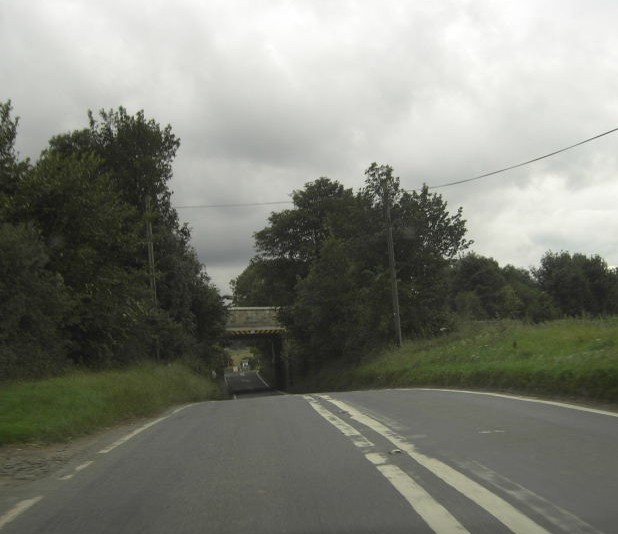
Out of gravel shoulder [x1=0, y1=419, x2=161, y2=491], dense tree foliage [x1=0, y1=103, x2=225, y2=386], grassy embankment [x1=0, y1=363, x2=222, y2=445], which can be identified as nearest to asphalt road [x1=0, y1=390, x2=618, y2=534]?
gravel shoulder [x1=0, y1=419, x2=161, y2=491]

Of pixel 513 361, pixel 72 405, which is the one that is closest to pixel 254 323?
pixel 513 361

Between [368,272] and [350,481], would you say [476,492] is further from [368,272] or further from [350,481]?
[368,272]

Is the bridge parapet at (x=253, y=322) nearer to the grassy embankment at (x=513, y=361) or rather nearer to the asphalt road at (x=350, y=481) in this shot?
the grassy embankment at (x=513, y=361)

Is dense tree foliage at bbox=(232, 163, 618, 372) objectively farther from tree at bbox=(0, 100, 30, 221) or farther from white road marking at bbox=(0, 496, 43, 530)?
white road marking at bbox=(0, 496, 43, 530)

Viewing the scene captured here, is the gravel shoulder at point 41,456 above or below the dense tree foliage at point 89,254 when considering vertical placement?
below

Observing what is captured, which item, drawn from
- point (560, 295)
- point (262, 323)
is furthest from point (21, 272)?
point (560, 295)

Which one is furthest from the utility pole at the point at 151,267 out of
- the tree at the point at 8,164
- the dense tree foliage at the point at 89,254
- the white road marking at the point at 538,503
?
the white road marking at the point at 538,503

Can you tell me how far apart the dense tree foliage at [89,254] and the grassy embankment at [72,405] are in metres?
2.81

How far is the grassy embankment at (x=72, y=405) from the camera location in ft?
38.8

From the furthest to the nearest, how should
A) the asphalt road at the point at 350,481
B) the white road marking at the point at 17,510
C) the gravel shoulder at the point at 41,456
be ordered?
the gravel shoulder at the point at 41,456
the white road marking at the point at 17,510
the asphalt road at the point at 350,481

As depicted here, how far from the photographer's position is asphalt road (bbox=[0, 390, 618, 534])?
517cm

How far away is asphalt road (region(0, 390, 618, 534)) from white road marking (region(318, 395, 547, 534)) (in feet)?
0.05

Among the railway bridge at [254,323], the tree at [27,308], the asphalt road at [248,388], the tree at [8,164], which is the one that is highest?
the tree at [8,164]

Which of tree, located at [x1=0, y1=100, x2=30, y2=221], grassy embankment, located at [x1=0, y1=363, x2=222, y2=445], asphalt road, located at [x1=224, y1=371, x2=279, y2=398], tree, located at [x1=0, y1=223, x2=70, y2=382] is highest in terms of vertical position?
tree, located at [x1=0, y1=100, x2=30, y2=221]
